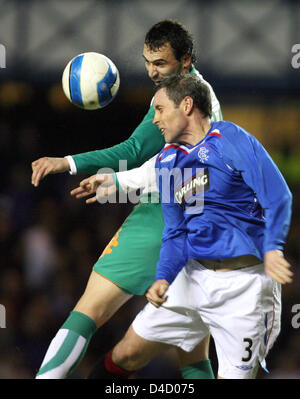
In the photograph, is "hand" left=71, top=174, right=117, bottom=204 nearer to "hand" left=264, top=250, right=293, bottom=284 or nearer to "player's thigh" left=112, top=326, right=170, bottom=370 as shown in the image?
"player's thigh" left=112, top=326, right=170, bottom=370

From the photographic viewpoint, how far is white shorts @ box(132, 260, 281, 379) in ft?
8.64

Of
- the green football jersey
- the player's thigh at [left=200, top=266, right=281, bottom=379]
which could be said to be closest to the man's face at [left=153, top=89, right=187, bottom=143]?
the green football jersey

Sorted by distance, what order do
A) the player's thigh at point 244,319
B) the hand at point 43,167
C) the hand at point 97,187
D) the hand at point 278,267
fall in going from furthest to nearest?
the hand at point 97,187 < the hand at point 43,167 < the player's thigh at point 244,319 < the hand at point 278,267

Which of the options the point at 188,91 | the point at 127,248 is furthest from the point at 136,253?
the point at 188,91

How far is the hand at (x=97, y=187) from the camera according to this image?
9.70 feet

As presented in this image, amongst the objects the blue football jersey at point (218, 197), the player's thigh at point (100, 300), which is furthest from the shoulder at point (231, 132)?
the player's thigh at point (100, 300)

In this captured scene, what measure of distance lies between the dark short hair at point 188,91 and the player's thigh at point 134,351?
3.54 feet

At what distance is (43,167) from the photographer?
9.39 ft

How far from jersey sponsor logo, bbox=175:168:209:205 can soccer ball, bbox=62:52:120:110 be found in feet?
2.47

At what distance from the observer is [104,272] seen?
9.86 feet

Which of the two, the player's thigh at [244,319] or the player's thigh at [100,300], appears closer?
the player's thigh at [244,319]

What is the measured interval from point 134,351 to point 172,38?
154 cm

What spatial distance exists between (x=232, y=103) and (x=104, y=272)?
13.8 feet

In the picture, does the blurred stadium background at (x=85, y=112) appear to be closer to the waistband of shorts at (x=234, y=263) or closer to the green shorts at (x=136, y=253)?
the green shorts at (x=136, y=253)
